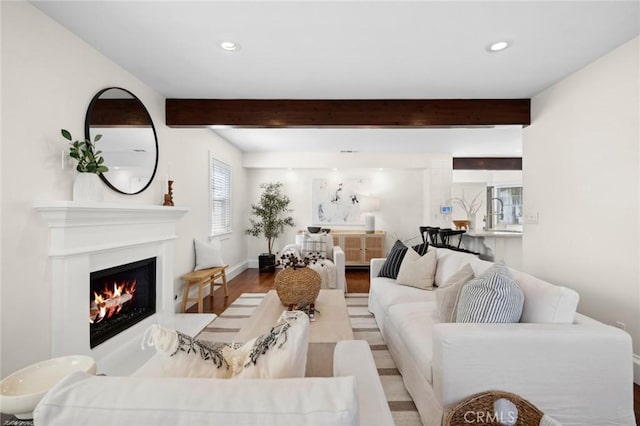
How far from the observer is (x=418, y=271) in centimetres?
308

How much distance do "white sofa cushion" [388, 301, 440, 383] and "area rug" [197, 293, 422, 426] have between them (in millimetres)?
299

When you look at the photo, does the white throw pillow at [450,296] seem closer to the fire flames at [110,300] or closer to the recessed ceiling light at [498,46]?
the recessed ceiling light at [498,46]

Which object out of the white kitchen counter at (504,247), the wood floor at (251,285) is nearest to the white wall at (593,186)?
the white kitchen counter at (504,247)

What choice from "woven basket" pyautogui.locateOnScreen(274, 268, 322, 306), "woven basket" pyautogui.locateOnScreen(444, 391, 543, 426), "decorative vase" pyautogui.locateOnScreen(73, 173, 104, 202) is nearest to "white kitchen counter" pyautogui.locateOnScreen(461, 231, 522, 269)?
"woven basket" pyautogui.locateOnScreen(274, 268, 322, 306)

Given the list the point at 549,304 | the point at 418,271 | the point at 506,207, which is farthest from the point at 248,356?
the point at 506,207

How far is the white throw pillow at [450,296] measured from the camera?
1.98m

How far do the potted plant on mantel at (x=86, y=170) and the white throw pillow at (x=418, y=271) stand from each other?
278cm

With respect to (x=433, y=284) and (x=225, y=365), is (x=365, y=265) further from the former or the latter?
(x=225, y=365)

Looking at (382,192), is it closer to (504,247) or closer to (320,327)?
(504,247)

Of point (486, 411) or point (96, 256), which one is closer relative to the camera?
point (486, 411)

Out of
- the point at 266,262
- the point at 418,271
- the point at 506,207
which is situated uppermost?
the point at 506,207

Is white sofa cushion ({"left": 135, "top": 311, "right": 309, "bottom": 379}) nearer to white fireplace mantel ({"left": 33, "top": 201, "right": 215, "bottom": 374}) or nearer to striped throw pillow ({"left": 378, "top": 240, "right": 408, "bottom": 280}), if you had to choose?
white fireplace mantel ({"left": 33, "top": 201, "right": 215, "bottom": 374})

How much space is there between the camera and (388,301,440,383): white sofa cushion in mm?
1746

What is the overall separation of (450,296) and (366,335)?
47.5 inches
